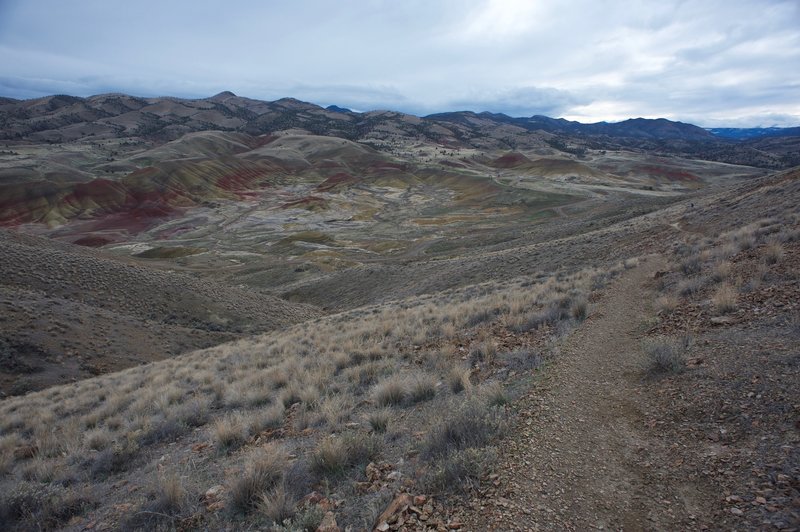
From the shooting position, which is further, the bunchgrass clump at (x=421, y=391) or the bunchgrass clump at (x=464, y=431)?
the bunchgrass clump at (x=421, y=391)

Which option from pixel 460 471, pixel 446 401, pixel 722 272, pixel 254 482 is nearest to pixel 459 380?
pixel 446 401

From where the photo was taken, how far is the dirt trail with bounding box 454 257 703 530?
3.85 meters

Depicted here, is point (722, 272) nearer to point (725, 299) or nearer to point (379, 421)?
point (725, 299)

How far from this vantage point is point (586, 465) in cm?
460

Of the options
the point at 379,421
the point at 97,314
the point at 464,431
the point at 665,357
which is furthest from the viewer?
the point at 97,314

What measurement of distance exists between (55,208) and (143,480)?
341ft

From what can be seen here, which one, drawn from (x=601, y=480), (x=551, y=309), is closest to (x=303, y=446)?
(x=601, y=480)

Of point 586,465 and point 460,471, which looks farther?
point 586,465

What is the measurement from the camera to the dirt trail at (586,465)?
3.85m

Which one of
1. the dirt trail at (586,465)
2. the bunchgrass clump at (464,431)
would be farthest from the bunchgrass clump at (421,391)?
the dirt trail at (586,465)

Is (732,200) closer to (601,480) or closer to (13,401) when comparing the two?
(601,480)

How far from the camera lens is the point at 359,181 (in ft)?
385

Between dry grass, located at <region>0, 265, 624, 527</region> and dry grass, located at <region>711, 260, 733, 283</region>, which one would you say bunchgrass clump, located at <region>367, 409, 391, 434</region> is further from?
dry grass, located at <region>711, 260, 733, 283</region>

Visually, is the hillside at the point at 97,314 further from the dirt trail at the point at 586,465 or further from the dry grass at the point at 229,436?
the dirt trail at the point at 586,465
